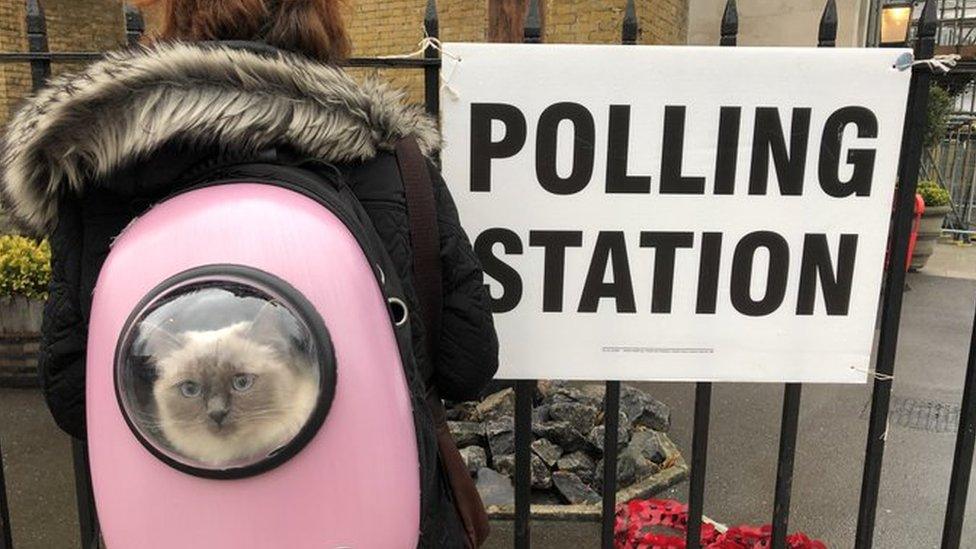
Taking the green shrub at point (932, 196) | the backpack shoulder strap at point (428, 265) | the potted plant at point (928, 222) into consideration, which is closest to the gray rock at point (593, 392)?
the backpack shoulder strap at point (428, 265)

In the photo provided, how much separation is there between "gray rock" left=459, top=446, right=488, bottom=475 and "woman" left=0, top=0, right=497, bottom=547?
2327 mm

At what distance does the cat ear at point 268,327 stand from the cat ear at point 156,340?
0.10 meters

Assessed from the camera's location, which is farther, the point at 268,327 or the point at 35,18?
the point at 35,18

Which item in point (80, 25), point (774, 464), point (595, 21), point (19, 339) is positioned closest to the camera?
point (774, 464)

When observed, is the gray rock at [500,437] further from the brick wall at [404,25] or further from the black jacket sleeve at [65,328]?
the brick wall at [404,25]

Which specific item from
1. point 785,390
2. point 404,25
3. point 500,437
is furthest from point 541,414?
point 404,25

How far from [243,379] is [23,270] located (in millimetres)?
4647

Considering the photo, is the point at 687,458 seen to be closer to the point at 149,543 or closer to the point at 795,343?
the point at 795,343

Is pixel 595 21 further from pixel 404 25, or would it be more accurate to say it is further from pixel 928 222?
pixel 928 222

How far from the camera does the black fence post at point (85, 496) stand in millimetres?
2078

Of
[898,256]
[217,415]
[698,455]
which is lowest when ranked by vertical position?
[698,455]

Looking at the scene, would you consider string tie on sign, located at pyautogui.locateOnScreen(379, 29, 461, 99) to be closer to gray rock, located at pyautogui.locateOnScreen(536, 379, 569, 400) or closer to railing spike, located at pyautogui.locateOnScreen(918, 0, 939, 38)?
railing spike, located at pyautogui.locateOnScreen(918, 0, 939, 38)

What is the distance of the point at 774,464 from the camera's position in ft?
14.1

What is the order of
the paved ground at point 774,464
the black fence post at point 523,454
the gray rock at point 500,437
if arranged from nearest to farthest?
the black fence post at point 523,454 → the paved ground at point 774,464 → the gray rock at point 500,437
